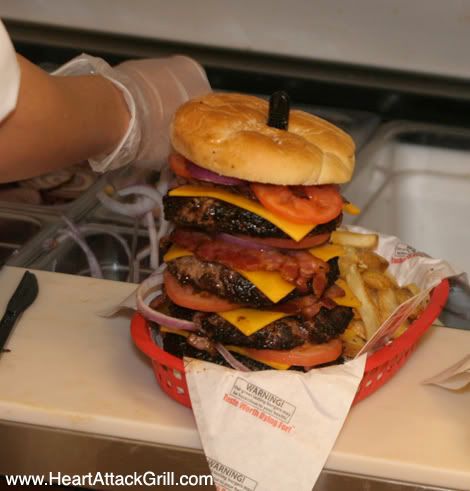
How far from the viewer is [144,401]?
1.10 metres

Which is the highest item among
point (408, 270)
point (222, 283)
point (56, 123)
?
point (56, 123)

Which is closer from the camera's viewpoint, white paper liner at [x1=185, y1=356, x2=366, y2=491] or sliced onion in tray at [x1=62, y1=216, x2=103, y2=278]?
white paper liner at [x1=185, y1=356, x2=366, y2=491]

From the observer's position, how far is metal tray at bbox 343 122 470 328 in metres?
1.93

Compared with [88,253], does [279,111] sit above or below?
above

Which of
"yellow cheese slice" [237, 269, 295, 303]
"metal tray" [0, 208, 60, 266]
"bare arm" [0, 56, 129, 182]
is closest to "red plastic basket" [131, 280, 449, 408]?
"yellow cheese slice" [237, 269, 295, 303]

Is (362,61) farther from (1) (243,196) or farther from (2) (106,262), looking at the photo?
(1) (243,196)

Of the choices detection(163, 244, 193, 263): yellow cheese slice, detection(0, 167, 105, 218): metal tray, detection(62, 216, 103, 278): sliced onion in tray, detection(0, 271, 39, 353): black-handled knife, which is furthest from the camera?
detection(0, 167, 105, 218): metal tray

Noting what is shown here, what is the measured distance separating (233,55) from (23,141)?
1.12m

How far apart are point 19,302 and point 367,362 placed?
0.53 m

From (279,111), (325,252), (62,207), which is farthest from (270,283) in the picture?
(62,207)

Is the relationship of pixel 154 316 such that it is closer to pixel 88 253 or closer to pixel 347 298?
pixel 347 298

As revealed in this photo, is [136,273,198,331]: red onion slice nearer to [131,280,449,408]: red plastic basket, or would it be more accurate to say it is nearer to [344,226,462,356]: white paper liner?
[131,280,449,408]: red plastic basket

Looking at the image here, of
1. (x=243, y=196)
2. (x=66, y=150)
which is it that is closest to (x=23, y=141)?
(x=66, y=150)

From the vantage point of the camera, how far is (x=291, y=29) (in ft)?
6.64
